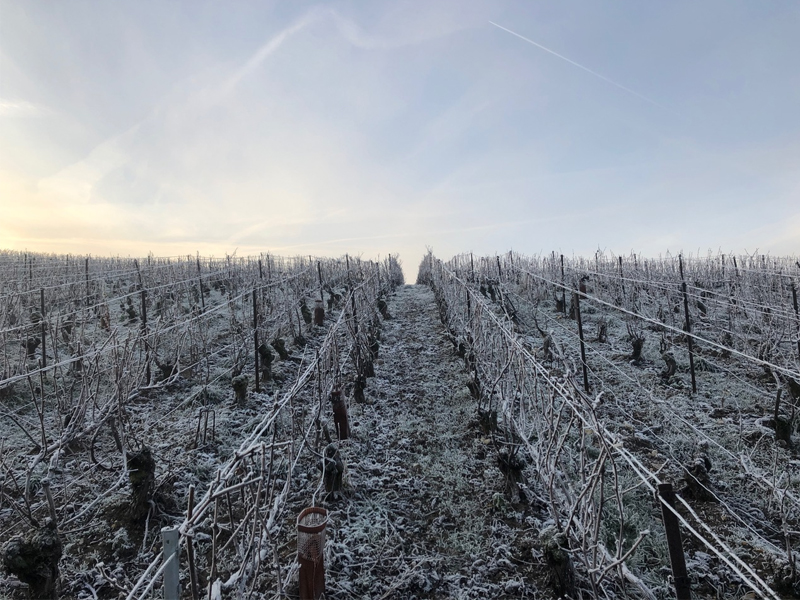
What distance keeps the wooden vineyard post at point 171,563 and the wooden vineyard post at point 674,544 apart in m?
2.02

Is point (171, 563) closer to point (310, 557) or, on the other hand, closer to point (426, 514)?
point (310, 557)

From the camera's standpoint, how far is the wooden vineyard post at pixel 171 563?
1519 millimetres

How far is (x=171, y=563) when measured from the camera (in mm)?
1553

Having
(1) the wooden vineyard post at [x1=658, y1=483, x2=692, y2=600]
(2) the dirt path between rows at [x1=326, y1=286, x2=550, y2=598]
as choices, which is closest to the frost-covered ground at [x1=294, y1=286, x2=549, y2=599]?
(2) the dirt path between rows at [x1=326, y1=286, x2=550, y2=598]

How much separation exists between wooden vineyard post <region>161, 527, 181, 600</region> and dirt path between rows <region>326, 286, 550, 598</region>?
1.56 meters

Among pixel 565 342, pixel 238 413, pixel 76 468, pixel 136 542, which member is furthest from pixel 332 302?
pixel 136 542

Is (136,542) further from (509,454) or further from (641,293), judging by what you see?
(641,293)

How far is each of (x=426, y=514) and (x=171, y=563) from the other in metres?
2.54

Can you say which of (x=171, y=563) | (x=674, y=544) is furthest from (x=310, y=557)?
(x=674, y=544)

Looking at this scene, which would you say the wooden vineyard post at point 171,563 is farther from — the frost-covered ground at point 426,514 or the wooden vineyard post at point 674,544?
the wooden vineyard post at point 674,544

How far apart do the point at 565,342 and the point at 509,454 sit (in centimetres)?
577

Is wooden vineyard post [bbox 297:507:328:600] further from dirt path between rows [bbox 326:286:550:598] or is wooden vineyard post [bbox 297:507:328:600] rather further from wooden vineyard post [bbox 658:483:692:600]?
wooden vineyard post [bbox 658:483:692:600]

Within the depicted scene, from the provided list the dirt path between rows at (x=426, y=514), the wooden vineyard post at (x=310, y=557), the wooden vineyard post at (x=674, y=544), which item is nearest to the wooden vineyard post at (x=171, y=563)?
the wooden vineyard post at (x=310, y=557)

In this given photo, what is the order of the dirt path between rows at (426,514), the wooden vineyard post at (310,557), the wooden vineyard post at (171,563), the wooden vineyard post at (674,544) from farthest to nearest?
the dirt path between rows at (426,514), the wooden vineyard post at (310,557), the wooden vineyard post at (674,544), the wooden vineyard post at (171,563)
